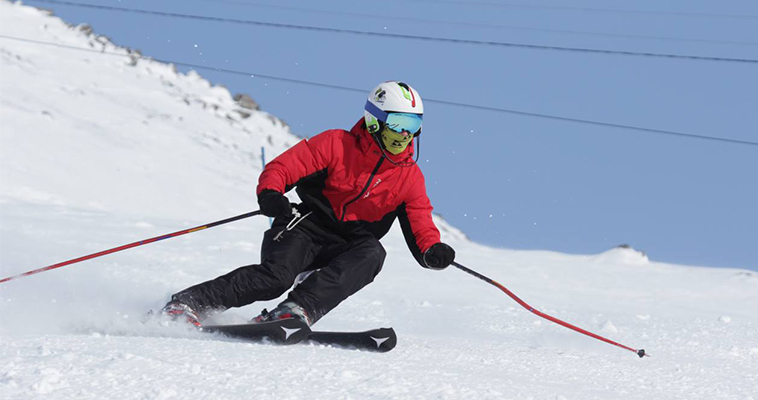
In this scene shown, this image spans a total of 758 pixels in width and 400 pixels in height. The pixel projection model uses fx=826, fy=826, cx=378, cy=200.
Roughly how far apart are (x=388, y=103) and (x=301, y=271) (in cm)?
100

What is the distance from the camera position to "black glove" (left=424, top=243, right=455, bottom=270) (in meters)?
4.32

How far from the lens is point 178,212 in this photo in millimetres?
16078

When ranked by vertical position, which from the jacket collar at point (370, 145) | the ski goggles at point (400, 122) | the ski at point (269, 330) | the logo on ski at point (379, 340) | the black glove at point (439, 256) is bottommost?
the ski at point (269, 330)

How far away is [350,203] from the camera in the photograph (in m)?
4.42

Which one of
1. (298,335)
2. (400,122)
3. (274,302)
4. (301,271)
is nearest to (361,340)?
(298,335)

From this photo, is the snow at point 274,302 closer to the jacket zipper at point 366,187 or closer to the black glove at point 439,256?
the black glove at point 439,256

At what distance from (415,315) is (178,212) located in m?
10.5

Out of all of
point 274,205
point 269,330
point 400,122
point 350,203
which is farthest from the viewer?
point 350,203

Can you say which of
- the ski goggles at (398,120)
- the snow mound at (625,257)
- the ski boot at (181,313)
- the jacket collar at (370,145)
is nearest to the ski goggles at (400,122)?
the ski goggles at (398,120)

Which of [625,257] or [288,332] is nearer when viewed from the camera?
[288,332]

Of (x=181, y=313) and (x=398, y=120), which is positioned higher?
(x=398, y=120)

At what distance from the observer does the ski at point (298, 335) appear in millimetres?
3586

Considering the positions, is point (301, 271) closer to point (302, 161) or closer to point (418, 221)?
point (302, 161)

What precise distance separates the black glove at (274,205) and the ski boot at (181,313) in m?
0.58
